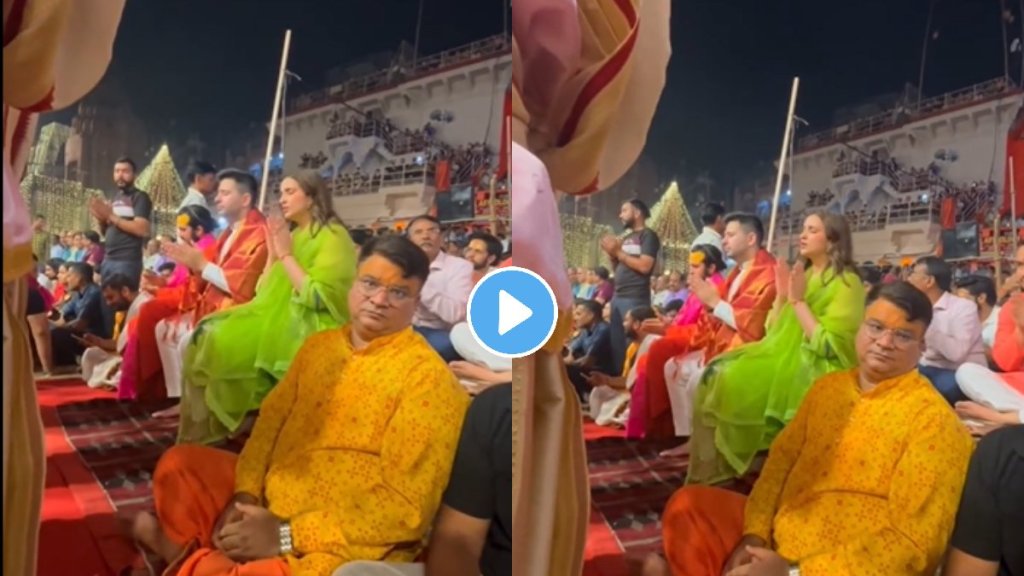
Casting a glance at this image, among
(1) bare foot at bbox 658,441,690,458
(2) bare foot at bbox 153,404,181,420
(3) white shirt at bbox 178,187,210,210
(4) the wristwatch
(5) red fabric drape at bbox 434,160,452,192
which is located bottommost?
(4) the wristwatch

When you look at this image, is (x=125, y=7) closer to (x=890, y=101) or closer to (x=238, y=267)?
(x=238, y=267)

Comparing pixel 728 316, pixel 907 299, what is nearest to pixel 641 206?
pixel 728 316

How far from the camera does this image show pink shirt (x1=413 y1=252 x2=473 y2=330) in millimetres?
1424

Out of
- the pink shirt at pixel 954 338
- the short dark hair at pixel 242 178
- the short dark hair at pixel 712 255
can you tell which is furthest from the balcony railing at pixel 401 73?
the pink shirt at pixel 954 338

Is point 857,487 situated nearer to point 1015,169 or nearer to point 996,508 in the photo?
point 996,508

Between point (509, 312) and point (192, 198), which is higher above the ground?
point (192, 198)

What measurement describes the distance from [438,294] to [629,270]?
0.34 meters

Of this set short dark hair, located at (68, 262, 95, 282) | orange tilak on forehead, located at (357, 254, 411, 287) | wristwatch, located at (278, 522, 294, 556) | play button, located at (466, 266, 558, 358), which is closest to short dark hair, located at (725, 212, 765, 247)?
play button, located at (466, 266, 558, 358)

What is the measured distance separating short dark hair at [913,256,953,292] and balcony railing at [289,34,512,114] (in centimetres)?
77

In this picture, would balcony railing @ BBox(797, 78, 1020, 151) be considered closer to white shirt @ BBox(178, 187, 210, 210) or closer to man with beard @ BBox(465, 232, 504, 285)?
man with beard @ BBox(465, 232, 504, 285)

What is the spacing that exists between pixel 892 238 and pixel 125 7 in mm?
1241

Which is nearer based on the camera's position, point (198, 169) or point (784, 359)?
point (198, 169)

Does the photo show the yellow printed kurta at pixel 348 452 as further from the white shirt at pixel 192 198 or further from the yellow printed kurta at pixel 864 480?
the yellow printed kurta at pixel 864 480

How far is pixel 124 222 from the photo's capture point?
136 cm
